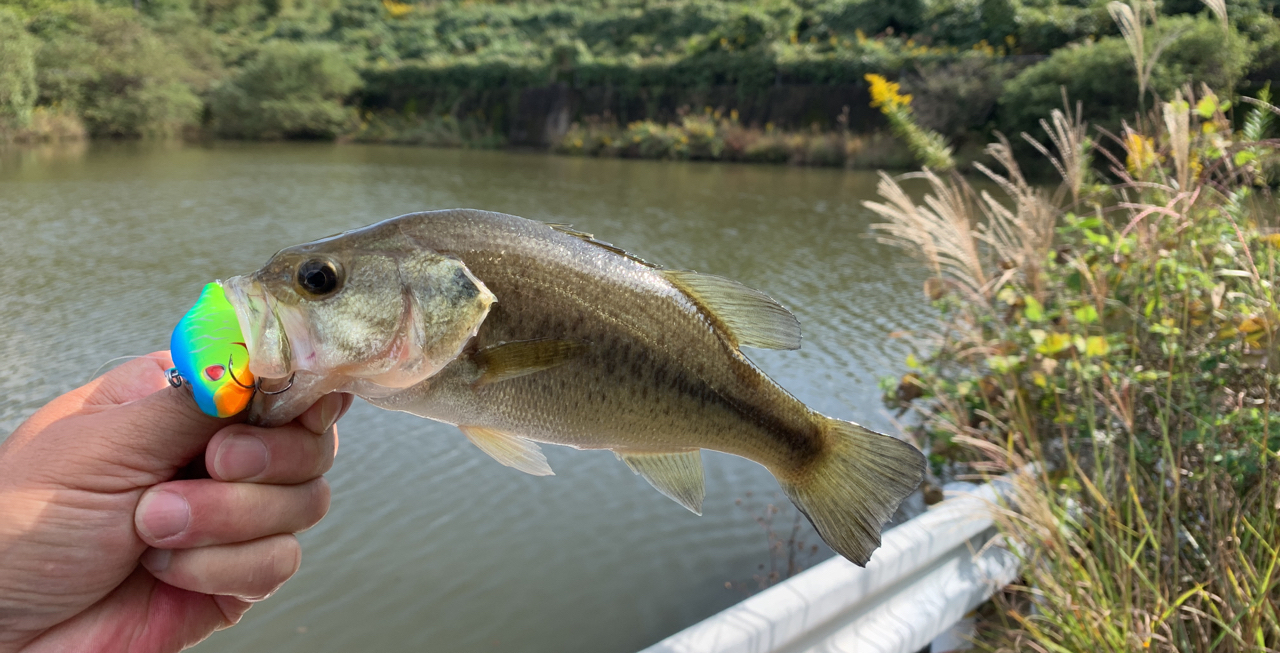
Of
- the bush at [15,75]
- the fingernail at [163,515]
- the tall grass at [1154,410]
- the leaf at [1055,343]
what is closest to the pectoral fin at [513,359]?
the fingernail at [163,515]

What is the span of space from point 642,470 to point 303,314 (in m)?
0.52

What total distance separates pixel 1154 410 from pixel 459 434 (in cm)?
434

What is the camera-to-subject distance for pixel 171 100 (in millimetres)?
31766

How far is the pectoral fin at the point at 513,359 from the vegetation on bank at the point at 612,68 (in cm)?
1877

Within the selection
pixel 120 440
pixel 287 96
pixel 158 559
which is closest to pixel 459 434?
pixel 158 559

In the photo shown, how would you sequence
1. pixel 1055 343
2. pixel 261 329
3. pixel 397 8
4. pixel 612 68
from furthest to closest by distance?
pixel 397 8 → pixel 612 68 → pixel 1055 343 → pixel 261 329

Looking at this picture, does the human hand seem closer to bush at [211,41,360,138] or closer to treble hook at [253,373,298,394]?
treble hook at [253,373,298,394]

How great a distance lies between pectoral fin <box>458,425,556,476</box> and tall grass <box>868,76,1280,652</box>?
80.0 inches

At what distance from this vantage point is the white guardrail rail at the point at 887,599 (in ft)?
7.70

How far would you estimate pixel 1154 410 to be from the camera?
9.92 ft

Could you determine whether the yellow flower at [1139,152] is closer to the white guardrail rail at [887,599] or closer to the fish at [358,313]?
the white guardrail rail at [887,599]

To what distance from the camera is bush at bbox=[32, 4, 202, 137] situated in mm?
30422

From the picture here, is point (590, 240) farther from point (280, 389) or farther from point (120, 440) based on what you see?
point (120, 440)

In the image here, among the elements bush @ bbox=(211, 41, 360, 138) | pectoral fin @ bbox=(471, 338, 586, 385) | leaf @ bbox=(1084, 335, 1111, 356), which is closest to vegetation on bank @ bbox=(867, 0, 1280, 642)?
leaf @ bbox=(1084, 335, 1111, 356)
